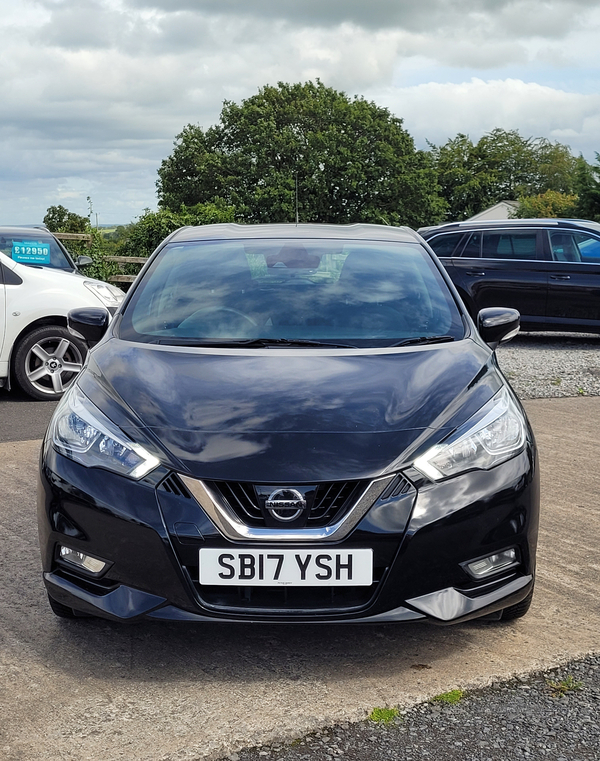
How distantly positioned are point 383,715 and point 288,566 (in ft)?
1.74

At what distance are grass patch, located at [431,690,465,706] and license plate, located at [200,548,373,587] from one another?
46 cm

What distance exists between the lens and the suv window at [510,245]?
14039 millimetres

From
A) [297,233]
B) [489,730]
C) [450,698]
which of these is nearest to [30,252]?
[297,233]

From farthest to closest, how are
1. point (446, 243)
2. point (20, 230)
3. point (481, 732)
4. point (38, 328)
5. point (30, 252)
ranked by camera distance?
1. point (446, 243)
2. point (20, 230)
3. point (30, 252)
4. point (38, 328)
5. point (481, 732)

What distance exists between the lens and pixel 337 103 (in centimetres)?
6034

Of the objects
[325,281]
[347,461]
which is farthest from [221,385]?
[325,281]

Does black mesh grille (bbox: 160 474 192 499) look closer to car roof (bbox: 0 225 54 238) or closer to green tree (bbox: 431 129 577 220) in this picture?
car roof (bbox: 0 225 54 238)

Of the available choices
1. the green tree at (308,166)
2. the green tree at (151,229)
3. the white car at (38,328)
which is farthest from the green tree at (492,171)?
the white car at (38,328)

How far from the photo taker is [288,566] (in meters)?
2.94

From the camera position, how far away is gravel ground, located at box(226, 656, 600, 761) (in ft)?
8.77

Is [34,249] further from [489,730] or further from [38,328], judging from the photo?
[489,730]

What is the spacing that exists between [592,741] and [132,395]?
73.8 inches

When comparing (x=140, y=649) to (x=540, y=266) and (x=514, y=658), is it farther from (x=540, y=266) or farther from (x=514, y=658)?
(x=540, y=266)

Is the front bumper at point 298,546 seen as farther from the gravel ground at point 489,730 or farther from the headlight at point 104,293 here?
the headlight at point 104,293
